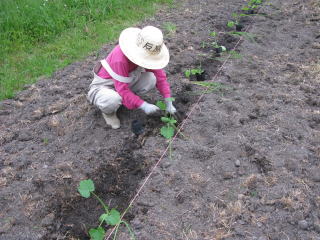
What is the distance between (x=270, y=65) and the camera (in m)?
4.02

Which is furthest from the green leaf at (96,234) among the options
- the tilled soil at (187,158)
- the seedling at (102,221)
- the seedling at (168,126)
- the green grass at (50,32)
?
the green grass at (50,32)

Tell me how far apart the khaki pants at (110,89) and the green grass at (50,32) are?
4.16 ft

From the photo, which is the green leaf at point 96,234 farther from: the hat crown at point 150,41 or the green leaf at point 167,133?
the hat crown at point 150,41

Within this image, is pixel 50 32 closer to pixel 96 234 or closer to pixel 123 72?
pixel 123 72

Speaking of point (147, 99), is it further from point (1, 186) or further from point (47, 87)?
point (1, 186)

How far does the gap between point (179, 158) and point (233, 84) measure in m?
1.36

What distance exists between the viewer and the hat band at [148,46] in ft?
8.51

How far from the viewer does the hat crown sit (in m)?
2.57

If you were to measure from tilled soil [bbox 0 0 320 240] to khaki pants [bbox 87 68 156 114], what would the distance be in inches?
9.0

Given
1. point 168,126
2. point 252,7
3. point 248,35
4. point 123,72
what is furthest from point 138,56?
point 252,7

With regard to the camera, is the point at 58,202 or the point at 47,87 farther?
the point at 47,87

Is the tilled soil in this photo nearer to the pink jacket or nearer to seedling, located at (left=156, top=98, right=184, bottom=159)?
seedling, located at (left=156, top=98, right=184, bottom=159)

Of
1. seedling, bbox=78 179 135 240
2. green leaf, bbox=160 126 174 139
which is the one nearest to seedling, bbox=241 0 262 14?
green leaf, bbox=160 126 174 139

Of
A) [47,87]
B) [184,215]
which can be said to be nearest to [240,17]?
[47,87]
